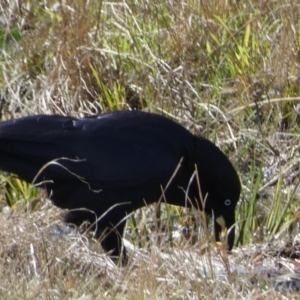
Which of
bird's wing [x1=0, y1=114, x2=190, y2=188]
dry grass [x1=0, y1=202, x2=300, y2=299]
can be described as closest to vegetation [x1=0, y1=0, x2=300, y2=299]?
dry grass [x1=0, y1=202, x2=300, y2=299]

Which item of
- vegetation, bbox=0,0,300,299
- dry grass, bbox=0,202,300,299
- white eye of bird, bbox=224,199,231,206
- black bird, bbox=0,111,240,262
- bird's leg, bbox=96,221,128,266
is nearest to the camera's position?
dry grass, bbox=0,202,300,299

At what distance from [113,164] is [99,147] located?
112mm

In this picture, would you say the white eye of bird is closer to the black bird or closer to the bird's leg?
the black bird

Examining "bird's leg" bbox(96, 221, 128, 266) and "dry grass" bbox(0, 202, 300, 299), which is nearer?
"dry grass" bbox(0, 202, 300, 299)

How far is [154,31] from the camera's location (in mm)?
6160

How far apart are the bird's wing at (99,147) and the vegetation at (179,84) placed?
0.26 metres

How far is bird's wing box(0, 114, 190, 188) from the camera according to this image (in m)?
4.55

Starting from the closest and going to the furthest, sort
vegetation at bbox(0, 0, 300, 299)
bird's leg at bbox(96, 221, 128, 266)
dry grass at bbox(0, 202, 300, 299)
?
dry grass at bbox(0, 202, 300, 299), bird's leg at bbox(96, 221, 128, 266), vegetation at bbox(0, 0, 300, 299)

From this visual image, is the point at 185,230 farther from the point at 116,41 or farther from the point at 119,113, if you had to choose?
the point at 116,41

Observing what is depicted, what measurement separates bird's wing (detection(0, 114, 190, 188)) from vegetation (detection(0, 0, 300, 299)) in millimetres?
260

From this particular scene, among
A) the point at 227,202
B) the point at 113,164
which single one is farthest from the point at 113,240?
the point at 227,202

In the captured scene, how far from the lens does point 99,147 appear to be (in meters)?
4.67

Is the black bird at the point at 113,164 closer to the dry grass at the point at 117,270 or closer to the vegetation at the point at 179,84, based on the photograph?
the vegetation at the point at 179,84

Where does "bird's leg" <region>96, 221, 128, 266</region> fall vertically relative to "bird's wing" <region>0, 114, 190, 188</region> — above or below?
below
